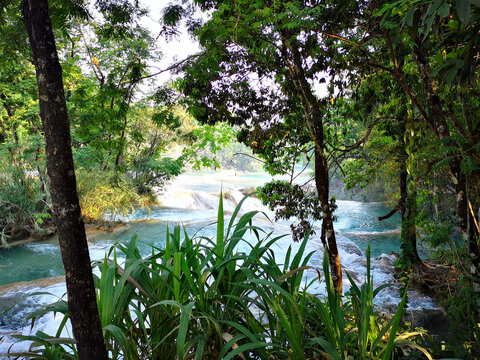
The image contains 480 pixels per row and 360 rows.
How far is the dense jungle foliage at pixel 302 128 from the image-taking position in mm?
1321

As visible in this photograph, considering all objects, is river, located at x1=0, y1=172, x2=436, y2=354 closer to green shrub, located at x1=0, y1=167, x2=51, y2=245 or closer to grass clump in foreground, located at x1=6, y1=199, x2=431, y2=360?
grass clump in foreground, located at x1=6, y1=199, x2=431, y2=360

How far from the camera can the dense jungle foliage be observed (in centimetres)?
132

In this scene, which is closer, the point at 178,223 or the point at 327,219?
the point at 327,219

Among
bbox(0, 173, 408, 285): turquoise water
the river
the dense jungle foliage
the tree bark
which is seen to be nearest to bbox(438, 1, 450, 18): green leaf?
the dense jungle foliage

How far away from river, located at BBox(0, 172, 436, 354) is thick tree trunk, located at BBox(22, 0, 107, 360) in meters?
0.40

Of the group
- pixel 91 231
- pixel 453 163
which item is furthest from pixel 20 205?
pixel 453 163

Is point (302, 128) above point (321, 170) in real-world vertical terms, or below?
above

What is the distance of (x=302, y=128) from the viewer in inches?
136

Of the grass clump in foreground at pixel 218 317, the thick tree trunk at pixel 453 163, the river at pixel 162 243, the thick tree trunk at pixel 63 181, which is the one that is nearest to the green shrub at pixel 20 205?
the river at pixel 162 243

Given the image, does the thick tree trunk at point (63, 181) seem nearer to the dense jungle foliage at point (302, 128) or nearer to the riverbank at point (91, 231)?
the dense jungle foliage at point (302, 128)

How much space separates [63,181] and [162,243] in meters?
6.49

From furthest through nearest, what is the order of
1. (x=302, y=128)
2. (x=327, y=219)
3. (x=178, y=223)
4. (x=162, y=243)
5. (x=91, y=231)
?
(x=91, y=231) → (x=162, y=243) → (x=178, y=223) → (x=302, y=128) → (x=327, y=219)

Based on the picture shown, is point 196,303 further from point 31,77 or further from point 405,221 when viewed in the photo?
point 31,77

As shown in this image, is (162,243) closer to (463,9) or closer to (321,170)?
(321,170)
